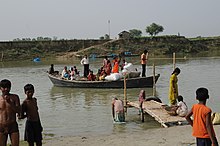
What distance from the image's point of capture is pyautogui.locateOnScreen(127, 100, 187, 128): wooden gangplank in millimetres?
10878

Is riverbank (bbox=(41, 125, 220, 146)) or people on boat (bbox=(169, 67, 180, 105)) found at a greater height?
people on boat (bbox=(169, 67, 180, 105))

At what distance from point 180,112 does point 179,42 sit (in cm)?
5948

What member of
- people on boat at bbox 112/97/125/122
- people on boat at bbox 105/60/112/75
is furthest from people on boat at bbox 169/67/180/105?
people on boat at bbox 105/60/112/75

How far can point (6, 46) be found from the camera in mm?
58688

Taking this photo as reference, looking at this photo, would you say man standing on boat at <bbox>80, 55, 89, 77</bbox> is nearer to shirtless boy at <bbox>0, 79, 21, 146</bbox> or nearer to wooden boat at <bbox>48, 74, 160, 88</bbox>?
wooden boat at <bbox>48, 74, 160, 88</bbox>

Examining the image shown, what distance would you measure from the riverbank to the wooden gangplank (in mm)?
622

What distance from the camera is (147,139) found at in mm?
9141

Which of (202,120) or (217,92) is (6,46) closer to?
(217,92)

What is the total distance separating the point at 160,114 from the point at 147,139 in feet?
9.17

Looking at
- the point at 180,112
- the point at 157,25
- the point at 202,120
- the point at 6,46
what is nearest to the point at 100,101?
the point at 180,112

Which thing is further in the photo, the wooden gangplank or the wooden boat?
the wooden boat

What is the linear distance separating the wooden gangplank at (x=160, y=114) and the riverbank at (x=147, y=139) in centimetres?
62

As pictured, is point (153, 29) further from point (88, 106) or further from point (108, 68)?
point (88, 106)

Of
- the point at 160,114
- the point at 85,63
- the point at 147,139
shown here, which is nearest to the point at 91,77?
the point at 85,63
